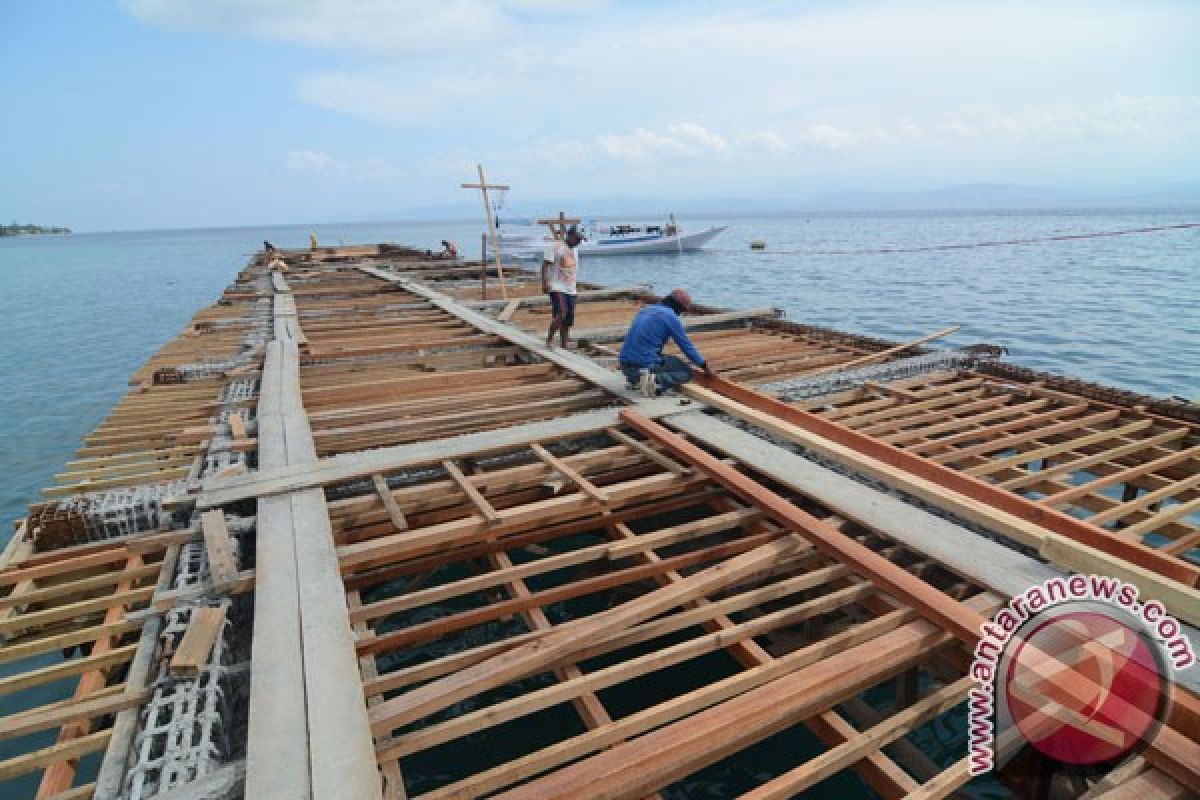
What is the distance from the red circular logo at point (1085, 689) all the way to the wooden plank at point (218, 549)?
179 inches

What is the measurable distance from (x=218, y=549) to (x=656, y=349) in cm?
488

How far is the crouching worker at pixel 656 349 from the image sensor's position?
7418mm

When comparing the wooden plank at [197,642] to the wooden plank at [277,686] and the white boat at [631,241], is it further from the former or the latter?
the white boat at [631,241]

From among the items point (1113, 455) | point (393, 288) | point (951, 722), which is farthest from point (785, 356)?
point (393, 288)

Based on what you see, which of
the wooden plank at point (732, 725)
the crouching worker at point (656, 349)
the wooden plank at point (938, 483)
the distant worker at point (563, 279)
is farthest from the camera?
the distant worker at point (563, 279)

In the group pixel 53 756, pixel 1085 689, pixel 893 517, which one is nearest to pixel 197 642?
pixel 53 756

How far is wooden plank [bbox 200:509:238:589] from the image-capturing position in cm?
410

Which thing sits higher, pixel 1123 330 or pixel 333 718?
pixel 333 718

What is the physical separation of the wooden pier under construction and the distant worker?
103 centimetres

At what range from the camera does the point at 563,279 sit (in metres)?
9.80

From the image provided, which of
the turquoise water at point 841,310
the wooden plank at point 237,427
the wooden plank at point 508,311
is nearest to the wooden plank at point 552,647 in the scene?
the wooden plank at point 237,427

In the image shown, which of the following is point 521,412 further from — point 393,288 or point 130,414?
point 393,288

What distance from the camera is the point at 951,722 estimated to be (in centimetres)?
537

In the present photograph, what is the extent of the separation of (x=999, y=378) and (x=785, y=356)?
3.05m
